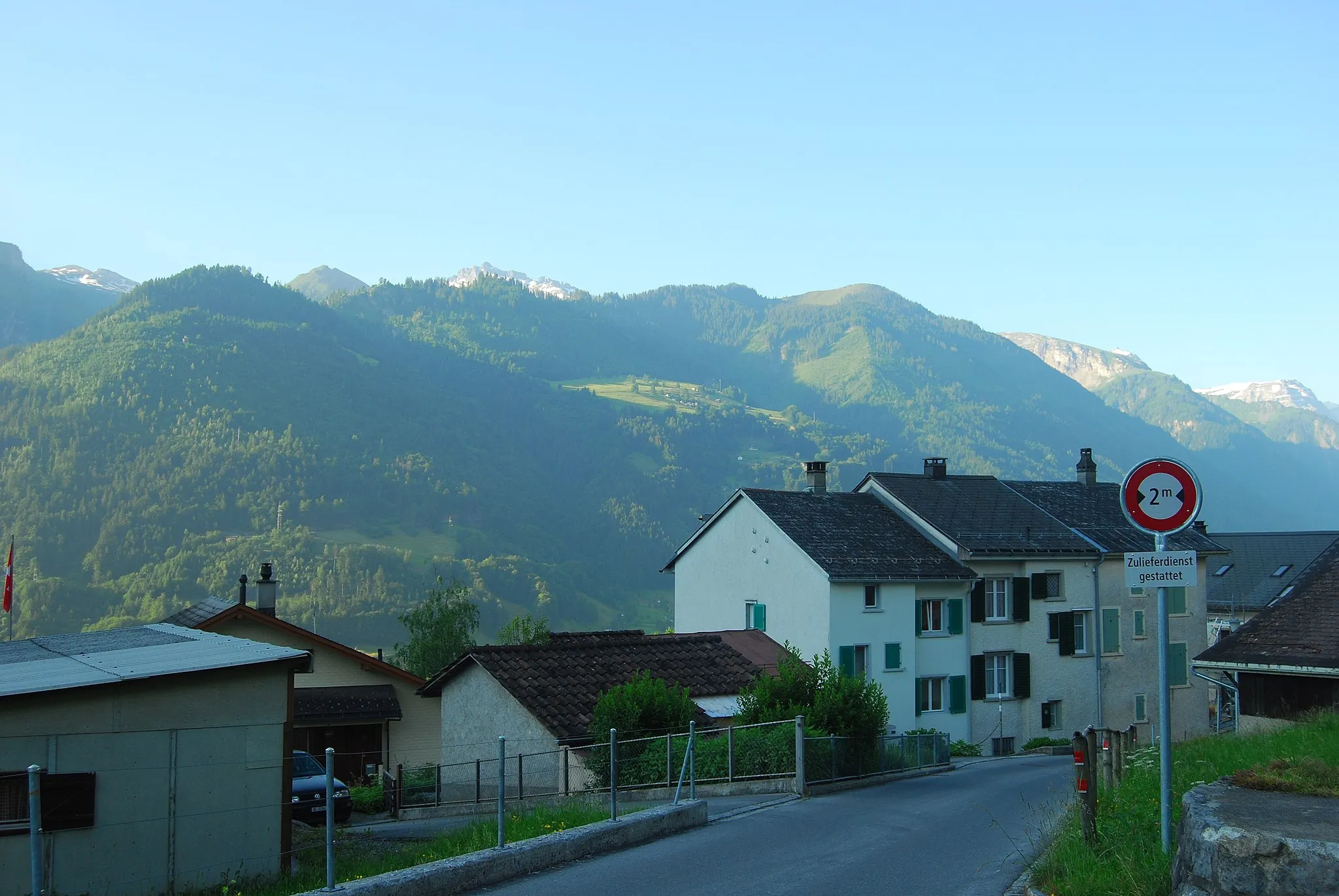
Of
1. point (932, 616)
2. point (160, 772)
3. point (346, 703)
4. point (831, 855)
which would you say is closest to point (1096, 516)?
point (932, 616)

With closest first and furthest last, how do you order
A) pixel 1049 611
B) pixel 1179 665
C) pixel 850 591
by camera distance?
pixel 850 591 → pixel 1049 611 → pixel 1179 665

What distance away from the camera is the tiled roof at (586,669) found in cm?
2739

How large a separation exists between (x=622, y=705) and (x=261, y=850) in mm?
8925

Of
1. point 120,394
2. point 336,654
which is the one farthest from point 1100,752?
point 120,394

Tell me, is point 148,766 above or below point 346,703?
above

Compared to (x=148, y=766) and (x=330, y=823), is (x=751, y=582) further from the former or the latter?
(x=330, y=823)

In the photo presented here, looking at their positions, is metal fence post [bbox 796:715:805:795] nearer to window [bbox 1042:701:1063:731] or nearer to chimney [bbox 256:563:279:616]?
chimney [bbox 256:563:279:616]

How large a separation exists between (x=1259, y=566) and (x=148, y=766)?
61038 millimetres

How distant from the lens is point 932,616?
4134 cm

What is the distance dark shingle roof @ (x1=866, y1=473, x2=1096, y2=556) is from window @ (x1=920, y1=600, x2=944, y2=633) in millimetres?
2317

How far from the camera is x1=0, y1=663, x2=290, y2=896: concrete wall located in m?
12.7

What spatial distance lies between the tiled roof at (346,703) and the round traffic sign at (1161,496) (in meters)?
29.2

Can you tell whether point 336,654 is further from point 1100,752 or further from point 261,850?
point 1100,752

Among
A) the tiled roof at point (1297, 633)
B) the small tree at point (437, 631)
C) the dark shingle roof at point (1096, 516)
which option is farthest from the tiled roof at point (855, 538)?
the small tree at point (437, 631)
